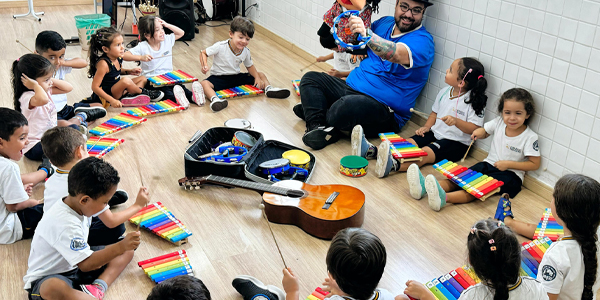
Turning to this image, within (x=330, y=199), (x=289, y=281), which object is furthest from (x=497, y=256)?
(x=330, y=199)

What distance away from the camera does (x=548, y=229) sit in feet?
8.95

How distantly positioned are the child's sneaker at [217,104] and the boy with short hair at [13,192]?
1736mm

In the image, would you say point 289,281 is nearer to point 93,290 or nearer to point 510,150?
point 93,290

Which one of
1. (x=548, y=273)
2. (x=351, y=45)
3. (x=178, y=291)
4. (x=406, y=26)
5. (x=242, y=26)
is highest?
(x=406, y=26)

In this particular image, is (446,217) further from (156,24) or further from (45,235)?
(156,24)

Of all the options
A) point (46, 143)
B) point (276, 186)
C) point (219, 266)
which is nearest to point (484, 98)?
point (276, 186)

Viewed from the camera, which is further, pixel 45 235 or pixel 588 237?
pixel 45 235

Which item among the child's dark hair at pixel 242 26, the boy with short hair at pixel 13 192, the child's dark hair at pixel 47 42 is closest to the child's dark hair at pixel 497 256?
the boy with short hair at pixel 13 192

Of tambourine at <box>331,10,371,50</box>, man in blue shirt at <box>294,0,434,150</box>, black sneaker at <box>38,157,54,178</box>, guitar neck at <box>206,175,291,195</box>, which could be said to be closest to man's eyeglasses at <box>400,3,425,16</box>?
man in blue shirt at <box>294,0,434,150</box>

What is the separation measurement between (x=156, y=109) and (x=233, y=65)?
850 mm

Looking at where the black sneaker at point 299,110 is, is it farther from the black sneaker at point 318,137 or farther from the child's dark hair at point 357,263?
the child's dark hair at point 357,263

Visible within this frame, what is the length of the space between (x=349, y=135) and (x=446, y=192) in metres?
0.99

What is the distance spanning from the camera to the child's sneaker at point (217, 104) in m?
4.32

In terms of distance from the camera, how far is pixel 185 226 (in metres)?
2.82
